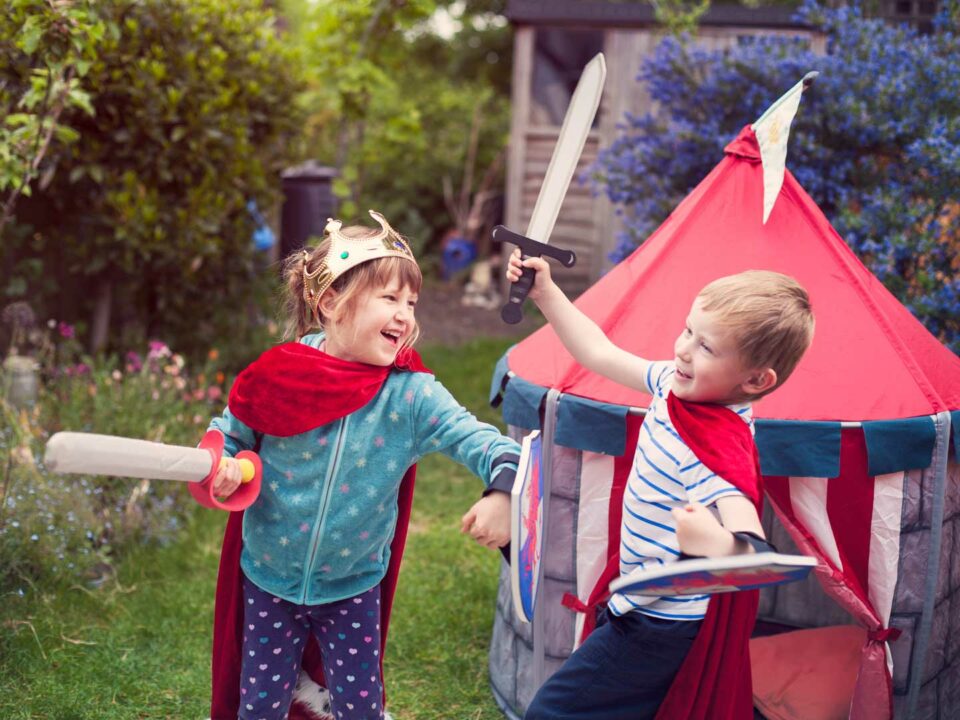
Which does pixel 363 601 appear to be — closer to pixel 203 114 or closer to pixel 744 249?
pixel 744 249

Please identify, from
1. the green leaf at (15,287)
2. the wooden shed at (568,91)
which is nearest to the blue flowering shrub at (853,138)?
the green leaf at (15,287)

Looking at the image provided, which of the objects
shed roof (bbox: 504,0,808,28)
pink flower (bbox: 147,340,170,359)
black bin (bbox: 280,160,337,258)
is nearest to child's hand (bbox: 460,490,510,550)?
pink flower (bbox: 147,340,170,359)

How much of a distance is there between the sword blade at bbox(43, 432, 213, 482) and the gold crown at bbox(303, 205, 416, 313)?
0.43m

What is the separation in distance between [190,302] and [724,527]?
4481 mm

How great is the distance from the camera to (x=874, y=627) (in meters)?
2.59

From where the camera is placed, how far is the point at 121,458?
173 centimetres

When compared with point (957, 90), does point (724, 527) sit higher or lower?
lower

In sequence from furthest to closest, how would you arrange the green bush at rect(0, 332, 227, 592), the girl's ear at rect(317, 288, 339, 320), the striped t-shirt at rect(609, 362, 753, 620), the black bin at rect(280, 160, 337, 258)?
1. the black bin at rect(280, 160, 337, 258)
2. the green bush at rect(0, 332, 227, 592)
3. the girl's ear at rect(317, 288, 339, 320)
4. the striped t-shirt at rect(609, 362, 753, 620)

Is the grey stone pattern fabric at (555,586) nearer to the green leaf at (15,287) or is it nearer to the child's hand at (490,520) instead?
the child's hand at (490,520)

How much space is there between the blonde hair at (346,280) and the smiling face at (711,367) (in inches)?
22.4

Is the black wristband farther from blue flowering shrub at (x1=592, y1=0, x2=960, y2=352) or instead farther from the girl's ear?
blue flowering shrub at (x1=592, y1=0, x2=960, y2=352)

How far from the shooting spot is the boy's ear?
1.91 m

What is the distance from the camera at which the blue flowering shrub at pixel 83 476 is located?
3602mm

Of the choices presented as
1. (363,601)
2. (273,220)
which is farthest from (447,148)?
(363,601)
